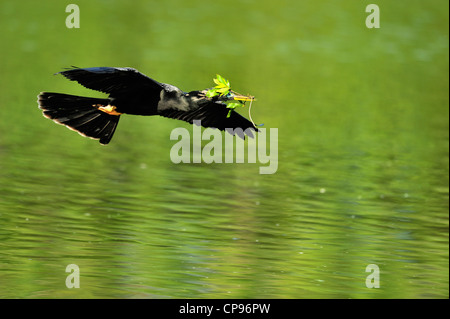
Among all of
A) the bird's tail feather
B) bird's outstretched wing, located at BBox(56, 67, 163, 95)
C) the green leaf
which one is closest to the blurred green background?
the bird's tail feather

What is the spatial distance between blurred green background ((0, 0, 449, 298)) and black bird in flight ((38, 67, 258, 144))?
1.86m

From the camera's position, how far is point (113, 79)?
9.12m

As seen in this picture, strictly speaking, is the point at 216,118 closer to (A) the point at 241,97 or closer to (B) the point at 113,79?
(B) the point at 113,79

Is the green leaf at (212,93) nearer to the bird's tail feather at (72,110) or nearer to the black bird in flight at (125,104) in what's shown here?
the black bird in flight at (125,104)

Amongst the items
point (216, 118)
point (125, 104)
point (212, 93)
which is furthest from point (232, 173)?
point (212, 93)

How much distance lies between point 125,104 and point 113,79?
303 mm

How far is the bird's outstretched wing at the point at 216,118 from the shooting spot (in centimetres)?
944

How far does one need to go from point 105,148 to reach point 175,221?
16.6ft

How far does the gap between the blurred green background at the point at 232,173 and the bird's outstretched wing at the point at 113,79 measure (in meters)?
2.33

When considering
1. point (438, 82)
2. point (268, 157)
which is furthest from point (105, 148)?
point (438, 82)

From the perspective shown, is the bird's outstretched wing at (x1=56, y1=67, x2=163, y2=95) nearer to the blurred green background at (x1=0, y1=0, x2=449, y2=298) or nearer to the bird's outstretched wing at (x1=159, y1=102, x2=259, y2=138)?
the bird's outstretched wing at (x1=159, y1=102, x2=259, y2=138)
